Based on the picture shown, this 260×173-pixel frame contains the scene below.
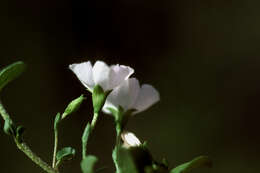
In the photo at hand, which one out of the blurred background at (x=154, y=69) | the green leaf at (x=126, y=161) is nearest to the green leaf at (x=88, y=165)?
the green leaf at (x=126, y=161)

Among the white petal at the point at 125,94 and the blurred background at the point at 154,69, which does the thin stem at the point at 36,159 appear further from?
the blurred background at the point at 154,69

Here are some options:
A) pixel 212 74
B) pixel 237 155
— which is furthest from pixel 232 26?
pixel 237 155

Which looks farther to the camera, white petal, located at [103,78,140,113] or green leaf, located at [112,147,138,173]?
white petal, located at [103,78,140,113]

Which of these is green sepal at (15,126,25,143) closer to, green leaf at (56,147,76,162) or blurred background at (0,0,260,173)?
green leaf at (56,147,76,162)

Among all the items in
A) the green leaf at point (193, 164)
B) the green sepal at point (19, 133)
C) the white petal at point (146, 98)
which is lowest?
the green leaf at point (193, 164)

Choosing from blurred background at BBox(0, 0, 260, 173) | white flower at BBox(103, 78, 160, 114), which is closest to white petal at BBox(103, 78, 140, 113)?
white flower at BBox(103, 78, 160, 114)

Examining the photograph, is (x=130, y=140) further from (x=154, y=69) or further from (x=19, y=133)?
(x=154, y=69)

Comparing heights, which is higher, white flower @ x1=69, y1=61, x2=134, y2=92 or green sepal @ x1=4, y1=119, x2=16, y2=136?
white flower @ x1=69, y1=61, x2=134, y2=92

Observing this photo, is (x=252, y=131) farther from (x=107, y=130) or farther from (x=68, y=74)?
(x=68, y=74)
